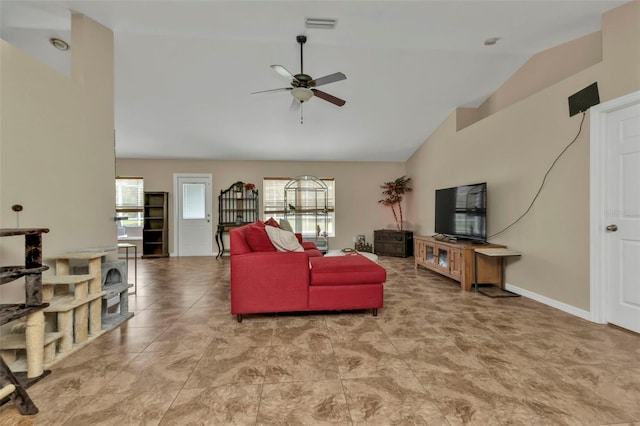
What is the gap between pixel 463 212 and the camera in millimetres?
4031

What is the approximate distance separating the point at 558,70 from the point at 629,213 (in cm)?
189

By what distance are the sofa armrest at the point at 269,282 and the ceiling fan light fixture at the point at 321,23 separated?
2.32 m

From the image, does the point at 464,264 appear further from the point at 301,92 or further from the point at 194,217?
the point at 194,217

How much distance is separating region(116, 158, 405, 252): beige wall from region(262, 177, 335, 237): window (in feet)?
0.42

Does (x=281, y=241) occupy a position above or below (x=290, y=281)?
above

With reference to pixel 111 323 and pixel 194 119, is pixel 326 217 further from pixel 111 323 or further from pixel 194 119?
pixel 111 323

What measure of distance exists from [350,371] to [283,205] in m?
5.21

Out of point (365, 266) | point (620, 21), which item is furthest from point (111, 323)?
point (620, 21)

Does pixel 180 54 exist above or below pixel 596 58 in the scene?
above

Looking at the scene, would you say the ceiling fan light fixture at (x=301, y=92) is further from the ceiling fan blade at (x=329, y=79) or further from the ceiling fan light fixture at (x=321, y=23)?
the ceiling fan light fixture at (x=321, y=23)

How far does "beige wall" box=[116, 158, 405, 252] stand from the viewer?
644 cm

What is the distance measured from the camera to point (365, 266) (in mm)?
2740

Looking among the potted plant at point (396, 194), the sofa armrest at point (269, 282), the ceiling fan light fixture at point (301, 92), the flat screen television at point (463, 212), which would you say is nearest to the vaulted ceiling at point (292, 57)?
the ceiling fan light fixture at point (301, 92)

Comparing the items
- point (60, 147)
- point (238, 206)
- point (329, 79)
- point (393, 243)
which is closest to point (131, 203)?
point (238, 206)
